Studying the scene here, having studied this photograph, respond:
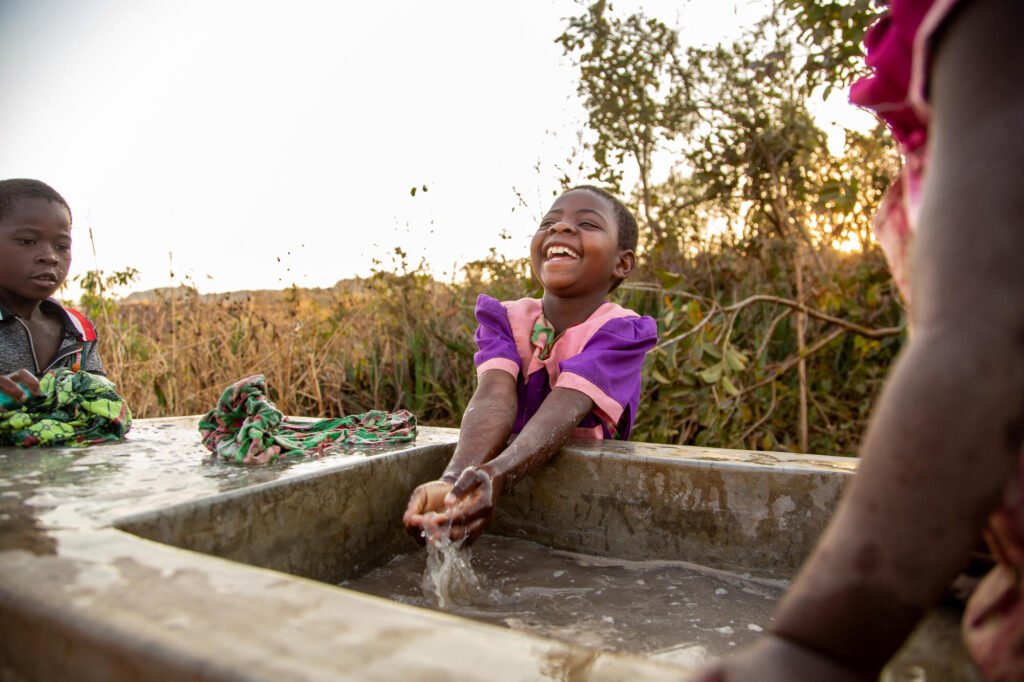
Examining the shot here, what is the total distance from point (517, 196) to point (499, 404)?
2.55 meters

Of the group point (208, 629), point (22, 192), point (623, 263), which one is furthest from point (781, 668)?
point (22, 192)

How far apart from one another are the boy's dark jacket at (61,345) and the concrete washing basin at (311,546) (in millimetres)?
325

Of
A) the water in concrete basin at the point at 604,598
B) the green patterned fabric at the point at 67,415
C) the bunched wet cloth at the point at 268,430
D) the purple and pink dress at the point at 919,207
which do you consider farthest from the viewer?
the green patterned fabric at the point at 67,415

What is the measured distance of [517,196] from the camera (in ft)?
14.8

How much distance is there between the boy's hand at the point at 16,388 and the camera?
2.14 m

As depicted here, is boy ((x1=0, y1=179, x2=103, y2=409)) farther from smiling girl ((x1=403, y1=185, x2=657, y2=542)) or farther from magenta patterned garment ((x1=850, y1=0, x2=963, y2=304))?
magenta patterned garment ((x1=850, y1=0, x2=963, y2=304))

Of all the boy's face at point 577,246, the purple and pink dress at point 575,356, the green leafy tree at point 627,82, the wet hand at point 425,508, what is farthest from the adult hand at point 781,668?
the green leafy tree at point 627,82

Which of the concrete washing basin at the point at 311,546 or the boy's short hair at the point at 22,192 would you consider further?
the boy's short hair at the point at 22,192

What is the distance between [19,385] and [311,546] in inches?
46.6

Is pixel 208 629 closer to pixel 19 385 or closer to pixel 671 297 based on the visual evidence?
pixel 19 385

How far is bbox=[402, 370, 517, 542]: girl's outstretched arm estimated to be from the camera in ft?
5.60

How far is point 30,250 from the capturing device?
7.81ft

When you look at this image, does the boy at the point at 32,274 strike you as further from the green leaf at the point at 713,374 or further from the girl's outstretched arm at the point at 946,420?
the girl's outstretched arm at the point at 946,420

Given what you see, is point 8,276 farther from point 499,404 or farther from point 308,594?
point 308,594
